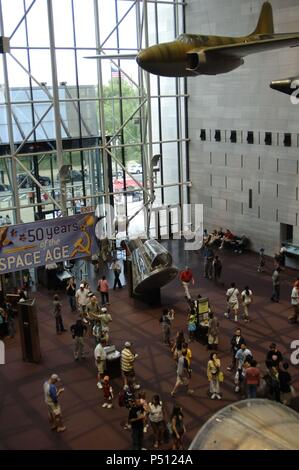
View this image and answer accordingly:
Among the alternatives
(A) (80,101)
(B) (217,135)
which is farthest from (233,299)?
(A) (80,101)

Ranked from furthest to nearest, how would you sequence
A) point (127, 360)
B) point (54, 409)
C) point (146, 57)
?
point (146, 57) < point (127, 360) < point (54, 409)

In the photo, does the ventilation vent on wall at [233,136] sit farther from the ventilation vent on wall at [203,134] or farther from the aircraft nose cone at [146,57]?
the aircraft nose cone at [146,57]

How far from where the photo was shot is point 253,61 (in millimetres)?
22938

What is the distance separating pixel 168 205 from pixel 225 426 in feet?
78.6

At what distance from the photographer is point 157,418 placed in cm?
1007

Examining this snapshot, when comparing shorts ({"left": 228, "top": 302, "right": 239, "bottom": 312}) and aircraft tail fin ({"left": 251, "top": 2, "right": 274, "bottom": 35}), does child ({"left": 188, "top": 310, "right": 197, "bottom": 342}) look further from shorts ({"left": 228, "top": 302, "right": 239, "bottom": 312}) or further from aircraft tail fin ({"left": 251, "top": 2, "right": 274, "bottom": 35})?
aircraft tail fin ({"left": 251, "top": 2, "right": 274, "bottom": 35})

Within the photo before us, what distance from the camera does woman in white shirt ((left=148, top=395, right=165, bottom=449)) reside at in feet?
33.0

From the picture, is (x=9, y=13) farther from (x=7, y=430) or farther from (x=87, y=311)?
(x=7, y=430)

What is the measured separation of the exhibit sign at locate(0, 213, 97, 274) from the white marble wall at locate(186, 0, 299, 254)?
9190mm

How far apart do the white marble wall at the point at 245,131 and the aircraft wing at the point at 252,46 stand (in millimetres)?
8361

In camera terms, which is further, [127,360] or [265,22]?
[265,22]

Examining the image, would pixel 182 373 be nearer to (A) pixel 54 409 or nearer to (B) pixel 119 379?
(B) pixel 119 379

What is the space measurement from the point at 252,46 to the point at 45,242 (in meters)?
8.09
